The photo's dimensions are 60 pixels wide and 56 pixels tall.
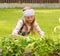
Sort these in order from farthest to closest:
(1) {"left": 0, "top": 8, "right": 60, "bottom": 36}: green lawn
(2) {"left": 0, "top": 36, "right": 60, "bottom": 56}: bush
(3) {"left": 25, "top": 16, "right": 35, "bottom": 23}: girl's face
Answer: (1) {"left": 0, "top": 8, "right": 60, "bottom": 36}: green lawn
(3) {"left": 25, "top": 16, "right": 35, "bottom": 23}: girl's face
(2) {"left": 0, "top": 36, "right": 60, "bottom": 56}: bush

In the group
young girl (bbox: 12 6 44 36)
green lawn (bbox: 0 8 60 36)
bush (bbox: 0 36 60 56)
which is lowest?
green lawn (bbox: 0 8 60 36)

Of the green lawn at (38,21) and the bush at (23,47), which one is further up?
the bush at (23,47)

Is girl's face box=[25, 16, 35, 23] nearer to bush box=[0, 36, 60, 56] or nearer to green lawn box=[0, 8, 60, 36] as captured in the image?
bush box=[0, 36, 60, 56]

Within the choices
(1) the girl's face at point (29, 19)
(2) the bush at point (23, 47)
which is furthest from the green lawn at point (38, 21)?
(2) the bush at point (23, 47)

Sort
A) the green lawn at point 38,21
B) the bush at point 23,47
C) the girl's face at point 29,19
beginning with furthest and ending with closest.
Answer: the green lawn at point 38,21 < the girl's face at point 29,19 < the bush at point 23,47

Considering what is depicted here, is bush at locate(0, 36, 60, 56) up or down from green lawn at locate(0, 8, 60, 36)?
up

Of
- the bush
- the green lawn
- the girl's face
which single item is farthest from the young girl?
the green lawn

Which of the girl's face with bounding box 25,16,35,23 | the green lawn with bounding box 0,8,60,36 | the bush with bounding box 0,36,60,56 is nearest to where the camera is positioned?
the bush with bounding box 0,36,60,56

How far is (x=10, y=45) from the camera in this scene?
11.9ft

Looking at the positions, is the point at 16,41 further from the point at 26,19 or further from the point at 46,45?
the point at 26,19

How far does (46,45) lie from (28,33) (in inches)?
109

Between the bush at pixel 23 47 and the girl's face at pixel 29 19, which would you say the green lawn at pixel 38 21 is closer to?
the girl's face at pixel 29 19

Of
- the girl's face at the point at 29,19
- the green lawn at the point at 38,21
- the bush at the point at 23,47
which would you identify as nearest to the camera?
the bush at the point at 23,47

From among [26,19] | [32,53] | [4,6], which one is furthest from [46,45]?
[4,6]
